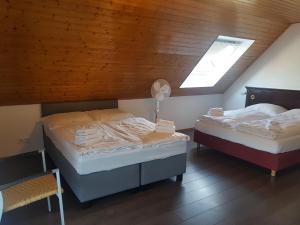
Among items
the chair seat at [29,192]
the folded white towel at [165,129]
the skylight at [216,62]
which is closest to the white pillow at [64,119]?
the folded white towel at [165,129]

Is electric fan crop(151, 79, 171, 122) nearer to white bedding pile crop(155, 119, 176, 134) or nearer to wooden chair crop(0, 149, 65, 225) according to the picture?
white bedding pile crop(155, 119, 176, 134)

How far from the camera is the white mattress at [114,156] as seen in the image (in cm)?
227

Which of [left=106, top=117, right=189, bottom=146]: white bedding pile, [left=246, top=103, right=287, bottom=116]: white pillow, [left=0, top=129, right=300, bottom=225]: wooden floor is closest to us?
[left=0, top=129, right=300, bottom=225]: wooden floor

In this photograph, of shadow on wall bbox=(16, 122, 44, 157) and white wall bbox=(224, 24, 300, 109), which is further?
white wall bbox=(224, 24, 300, 109)

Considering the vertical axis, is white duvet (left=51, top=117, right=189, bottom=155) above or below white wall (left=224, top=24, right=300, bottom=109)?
below

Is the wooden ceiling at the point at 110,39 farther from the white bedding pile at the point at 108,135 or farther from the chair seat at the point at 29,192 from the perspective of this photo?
the chair seat at the point at 29,192

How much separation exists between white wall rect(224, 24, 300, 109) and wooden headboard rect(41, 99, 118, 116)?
3.12 m

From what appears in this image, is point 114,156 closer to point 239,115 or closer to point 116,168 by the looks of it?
point 116,168

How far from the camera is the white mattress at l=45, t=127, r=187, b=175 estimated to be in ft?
7.46

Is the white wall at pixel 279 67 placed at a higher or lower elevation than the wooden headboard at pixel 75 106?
higher

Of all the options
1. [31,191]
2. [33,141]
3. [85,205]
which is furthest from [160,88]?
[31,191]

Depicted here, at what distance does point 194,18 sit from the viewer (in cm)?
329

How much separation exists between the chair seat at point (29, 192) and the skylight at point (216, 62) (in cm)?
354

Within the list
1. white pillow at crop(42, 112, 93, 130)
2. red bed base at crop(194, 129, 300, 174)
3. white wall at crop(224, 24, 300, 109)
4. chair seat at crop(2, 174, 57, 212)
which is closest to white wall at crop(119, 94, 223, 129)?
white wall at crop(224, 24, 300, 109)
